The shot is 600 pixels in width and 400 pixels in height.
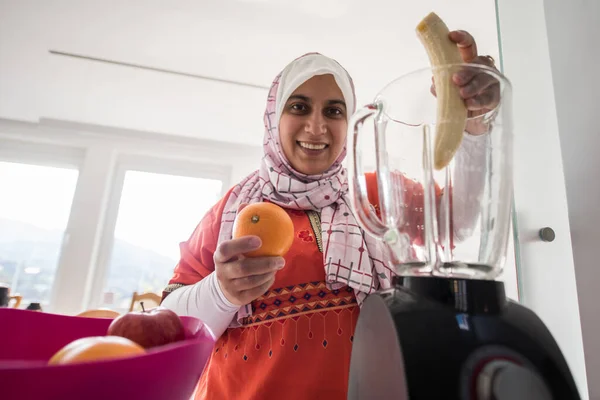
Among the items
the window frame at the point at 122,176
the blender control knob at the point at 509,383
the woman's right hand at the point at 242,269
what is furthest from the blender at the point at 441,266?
the window frame at the point at 122,176

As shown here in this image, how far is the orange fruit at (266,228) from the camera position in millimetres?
526

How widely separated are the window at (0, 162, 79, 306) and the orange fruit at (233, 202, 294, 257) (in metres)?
2.64

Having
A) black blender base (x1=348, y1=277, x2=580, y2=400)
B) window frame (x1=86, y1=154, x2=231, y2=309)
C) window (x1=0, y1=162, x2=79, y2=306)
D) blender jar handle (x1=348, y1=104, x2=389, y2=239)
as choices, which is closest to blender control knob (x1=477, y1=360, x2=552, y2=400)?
black blender base (x1=348, y1=277, x2=580, y2=400)

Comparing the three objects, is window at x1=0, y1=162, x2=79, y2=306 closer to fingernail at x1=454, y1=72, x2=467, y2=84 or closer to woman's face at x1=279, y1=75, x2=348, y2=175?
woman's face at x1=279, y1=75, x2=348, y2=175

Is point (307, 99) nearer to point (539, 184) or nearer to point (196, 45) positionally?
point (539, 184)

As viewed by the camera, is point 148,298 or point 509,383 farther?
point 148,298

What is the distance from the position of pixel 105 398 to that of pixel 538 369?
30 centimetres

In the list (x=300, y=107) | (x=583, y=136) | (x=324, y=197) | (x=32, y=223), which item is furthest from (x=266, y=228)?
(x=32, y=223)

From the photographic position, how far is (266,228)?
Answer: 533 millimetres

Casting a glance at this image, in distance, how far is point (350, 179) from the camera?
0.43 metres

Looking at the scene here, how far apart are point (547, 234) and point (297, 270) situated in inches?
15.0

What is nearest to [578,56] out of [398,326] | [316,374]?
[398,326]

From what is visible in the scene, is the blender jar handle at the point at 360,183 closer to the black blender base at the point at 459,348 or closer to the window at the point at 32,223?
the black blender base at the point at 459,348

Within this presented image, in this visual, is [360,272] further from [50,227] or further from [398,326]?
[50,227]
